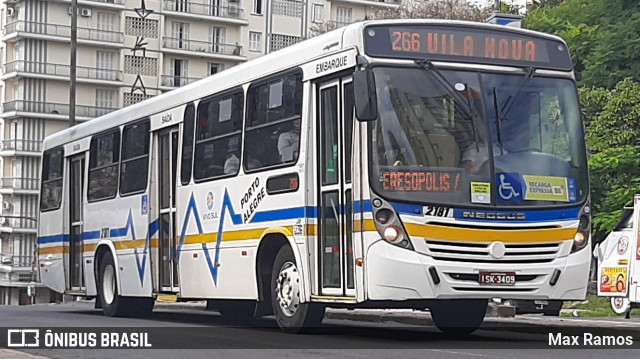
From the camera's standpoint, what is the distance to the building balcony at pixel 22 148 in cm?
9169

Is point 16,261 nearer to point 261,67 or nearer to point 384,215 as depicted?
point 261,67

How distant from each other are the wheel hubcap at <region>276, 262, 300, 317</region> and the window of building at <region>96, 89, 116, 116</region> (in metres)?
78.6

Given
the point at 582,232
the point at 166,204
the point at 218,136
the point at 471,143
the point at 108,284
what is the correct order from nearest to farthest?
the point at 471,143 → the point at 582,232 → the point at 218,136 → the point at 166,204 → the point at 108,284

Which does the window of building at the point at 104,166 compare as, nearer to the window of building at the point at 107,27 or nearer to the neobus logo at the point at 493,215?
the neobus logo at the point at 493,215

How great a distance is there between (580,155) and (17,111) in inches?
3152

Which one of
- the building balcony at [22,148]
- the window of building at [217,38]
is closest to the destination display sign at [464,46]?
the building balcony at [22,148]

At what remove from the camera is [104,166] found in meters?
22.8

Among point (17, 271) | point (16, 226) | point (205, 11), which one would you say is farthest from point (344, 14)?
point (17, 271)

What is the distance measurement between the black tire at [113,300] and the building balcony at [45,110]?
69.1 m

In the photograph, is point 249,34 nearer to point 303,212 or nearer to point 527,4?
point 527,4

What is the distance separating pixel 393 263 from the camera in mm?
13578

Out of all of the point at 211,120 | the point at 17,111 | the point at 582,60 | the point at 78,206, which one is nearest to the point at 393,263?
the point at 211,120

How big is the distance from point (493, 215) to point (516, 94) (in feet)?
4.81

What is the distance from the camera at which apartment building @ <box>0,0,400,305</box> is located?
9069 cm
